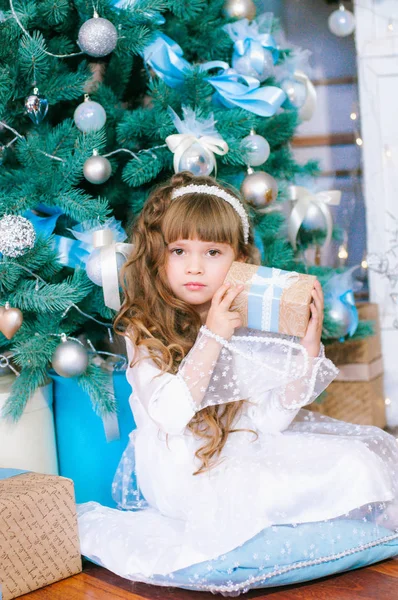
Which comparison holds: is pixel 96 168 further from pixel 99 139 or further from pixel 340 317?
pixel 340 317

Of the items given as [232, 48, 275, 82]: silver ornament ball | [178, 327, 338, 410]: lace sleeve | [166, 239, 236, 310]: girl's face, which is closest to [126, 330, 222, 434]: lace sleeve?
[178, 327, 338, 410]: lace sleeve

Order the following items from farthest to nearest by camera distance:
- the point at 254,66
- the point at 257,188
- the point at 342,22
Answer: the point at 342,22 → the point at 254,66 → the point at 257,188

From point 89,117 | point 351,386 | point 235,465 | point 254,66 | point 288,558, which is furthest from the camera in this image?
point 351,386

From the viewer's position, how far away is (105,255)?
70.9 inches

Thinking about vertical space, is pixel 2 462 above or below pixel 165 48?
below

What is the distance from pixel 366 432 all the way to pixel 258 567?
43cm

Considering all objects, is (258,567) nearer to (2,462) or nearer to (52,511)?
(52,511)

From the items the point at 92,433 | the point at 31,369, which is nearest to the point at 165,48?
the point at 31,369

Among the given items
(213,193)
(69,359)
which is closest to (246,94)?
(213,193)

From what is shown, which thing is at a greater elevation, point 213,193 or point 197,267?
point 213,193

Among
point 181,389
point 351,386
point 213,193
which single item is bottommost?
point 351,386

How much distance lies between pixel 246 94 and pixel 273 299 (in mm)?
672

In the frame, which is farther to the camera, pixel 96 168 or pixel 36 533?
pixel 96 168

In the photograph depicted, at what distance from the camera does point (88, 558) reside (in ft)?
5.60
